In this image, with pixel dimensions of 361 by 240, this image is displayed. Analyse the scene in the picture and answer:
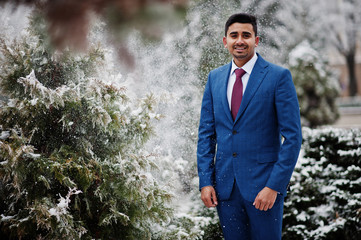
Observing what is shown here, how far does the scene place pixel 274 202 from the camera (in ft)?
6.70

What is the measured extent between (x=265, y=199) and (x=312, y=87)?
9.49 meters

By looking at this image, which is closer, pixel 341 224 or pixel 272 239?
pixel 272 239

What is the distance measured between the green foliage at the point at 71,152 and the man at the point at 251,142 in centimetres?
64

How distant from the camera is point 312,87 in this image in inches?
421

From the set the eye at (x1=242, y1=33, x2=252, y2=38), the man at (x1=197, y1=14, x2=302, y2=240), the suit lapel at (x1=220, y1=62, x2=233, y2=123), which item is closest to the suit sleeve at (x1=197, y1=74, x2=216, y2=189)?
the man at (x1=197, y1=14, x2=302, y2=240)

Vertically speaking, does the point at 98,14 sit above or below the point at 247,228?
above

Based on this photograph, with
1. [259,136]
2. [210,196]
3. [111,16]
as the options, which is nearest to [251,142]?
[259,136]

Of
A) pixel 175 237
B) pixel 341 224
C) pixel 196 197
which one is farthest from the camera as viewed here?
pixel 196 197

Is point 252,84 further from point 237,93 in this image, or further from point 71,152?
point 71,152

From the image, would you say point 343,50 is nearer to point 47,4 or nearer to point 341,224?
point 341,224

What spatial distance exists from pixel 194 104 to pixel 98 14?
3.06 metres

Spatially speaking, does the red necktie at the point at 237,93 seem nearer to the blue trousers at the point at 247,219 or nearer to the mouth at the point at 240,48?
the mouth at the point at 240,48

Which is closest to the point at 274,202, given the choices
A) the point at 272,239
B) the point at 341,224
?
the point at 272,239

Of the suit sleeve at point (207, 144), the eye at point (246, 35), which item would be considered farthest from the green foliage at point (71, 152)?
the eye at point (246, 35)
